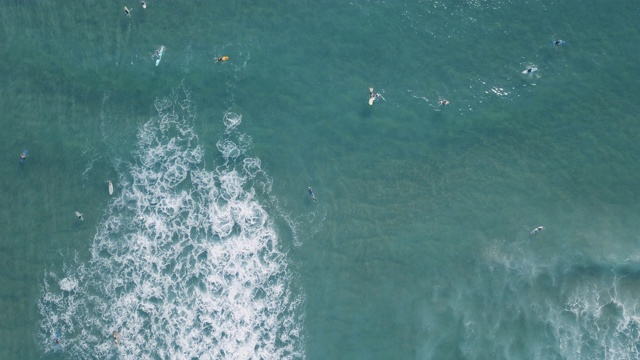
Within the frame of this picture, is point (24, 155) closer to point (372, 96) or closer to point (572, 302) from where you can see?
point (372, 96)

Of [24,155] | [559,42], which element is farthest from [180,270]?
[559,42]

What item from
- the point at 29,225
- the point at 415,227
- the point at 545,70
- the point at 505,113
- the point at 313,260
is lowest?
the point at 29,225

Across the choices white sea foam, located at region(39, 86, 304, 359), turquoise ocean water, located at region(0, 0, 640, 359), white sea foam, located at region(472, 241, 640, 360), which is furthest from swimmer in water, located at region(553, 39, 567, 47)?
white sea foam, located at region(39, 86, 304, 359)

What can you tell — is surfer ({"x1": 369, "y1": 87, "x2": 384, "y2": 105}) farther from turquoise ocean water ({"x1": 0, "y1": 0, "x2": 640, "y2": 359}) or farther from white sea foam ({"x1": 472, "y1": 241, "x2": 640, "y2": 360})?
white sea foam ({"x1": 472, "y1": 241, "x2": 640, "y2": 360})

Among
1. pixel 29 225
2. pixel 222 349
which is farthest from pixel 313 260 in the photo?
pixel 29 225

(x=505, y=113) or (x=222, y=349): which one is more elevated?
(x=505, y=113)

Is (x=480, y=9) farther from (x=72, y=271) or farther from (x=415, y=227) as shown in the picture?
(x=72, y=271)

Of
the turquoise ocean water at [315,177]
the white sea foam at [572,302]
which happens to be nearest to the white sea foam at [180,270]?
the turquoise ocean water at [315,177]
